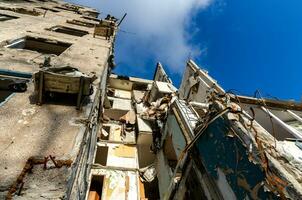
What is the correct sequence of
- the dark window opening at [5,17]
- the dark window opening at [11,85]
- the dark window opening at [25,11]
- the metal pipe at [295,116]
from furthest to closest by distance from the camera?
the dark window opening at [25,11] → the dark window opening at [5,17] → the metal pipe at [295,116] → the dark window opening at [11,85]

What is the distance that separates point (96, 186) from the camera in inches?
420

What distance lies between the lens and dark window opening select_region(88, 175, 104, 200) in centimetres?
1013

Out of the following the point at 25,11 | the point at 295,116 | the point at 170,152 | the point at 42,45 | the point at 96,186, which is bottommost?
the point at 96,186

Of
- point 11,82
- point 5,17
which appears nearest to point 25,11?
point 5,17

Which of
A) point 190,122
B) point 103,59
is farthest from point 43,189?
point 103,59

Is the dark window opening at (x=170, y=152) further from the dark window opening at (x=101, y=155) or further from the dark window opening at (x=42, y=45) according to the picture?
the dark window opening at (x=42, y=45)

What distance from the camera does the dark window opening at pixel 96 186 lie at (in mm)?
10133

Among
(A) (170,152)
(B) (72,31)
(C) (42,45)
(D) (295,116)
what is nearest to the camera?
(D) (295,116)

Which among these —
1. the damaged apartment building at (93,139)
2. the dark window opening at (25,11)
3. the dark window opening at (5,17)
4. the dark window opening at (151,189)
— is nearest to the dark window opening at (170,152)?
the damaged apartment building at (93,139)

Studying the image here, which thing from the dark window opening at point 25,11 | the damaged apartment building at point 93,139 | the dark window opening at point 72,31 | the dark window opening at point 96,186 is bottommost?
the dark window opening at point 96,186

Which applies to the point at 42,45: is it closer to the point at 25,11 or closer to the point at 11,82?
the point at 11,82

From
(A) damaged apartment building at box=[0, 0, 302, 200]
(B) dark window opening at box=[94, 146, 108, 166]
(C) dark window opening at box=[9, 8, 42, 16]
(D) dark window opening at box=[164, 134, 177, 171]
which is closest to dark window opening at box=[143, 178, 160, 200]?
(A) damaged apartment building at box=[0, 0, 302, 200]

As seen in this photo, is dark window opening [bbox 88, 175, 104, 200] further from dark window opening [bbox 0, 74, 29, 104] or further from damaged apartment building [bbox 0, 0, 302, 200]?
dark window opening [bbox 0, 74, 29, 104]

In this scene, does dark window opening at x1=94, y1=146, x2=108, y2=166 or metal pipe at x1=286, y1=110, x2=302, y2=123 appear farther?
dark window opening at x1=94, y1=146, x2=108, y2=166
